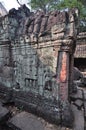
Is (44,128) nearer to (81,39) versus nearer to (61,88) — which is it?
(61,88)

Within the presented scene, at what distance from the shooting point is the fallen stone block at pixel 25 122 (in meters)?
3.70

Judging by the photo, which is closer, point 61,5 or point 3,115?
point 3,115

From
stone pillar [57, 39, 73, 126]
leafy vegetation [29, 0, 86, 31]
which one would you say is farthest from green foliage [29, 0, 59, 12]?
stone pillar [57, 39, 73, 126]

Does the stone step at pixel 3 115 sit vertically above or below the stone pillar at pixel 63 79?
below

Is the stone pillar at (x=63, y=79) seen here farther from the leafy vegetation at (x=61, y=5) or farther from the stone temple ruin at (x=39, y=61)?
the leafy vegetation at (x=61, y=5)

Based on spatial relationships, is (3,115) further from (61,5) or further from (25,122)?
(61,5)

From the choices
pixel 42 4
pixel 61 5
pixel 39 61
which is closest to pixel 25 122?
pixel 39 61

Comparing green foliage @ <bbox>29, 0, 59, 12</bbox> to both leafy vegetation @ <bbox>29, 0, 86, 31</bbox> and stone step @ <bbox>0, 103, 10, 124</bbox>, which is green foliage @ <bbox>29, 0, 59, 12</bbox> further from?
stone step @ <bbox>0, 103, 10, 124</bbox>

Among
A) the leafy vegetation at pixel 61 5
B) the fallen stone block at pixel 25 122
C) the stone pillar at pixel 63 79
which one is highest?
the leafy vegetation at pixel 61 5

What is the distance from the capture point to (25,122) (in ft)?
12.7

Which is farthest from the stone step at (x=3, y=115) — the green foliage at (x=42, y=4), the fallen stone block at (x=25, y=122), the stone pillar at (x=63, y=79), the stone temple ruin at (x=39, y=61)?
the green foliage at (x=42, y=4)

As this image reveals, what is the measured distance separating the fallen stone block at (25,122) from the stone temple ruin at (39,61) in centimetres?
23

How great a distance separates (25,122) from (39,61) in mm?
1658

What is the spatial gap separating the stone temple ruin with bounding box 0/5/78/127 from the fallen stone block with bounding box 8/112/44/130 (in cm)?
23
